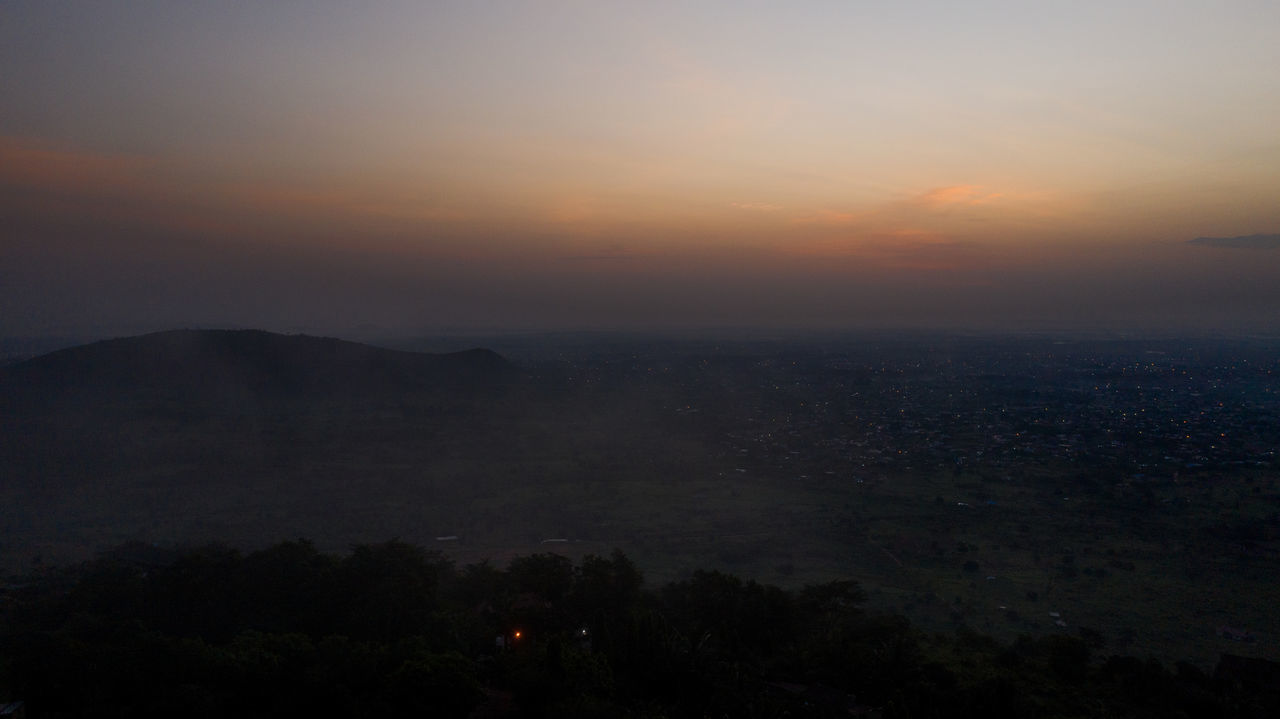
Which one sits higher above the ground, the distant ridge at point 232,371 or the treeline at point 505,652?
the distant ridge at point 232,371

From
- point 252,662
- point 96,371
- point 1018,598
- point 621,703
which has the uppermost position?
point 96,371

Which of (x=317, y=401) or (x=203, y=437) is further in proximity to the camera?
(x=317, y=401)

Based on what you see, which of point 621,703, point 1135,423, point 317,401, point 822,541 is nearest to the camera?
point 621,703

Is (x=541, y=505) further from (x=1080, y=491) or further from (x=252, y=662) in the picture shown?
(x=1080, y=491)

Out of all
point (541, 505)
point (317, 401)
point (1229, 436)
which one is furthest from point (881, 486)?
point (317, 401)

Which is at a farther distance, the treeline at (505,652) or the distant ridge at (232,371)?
the distant ridge at (232,371)

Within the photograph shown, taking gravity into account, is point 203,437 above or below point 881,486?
above
